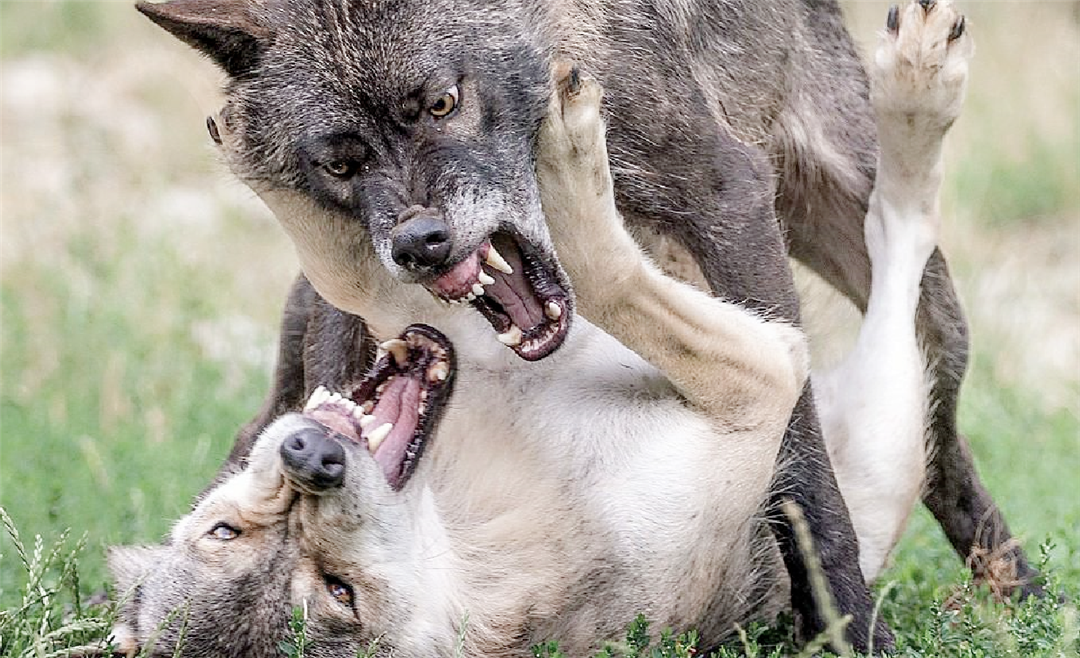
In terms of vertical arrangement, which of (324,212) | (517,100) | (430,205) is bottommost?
(324,212)

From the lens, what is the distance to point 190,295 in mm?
9016

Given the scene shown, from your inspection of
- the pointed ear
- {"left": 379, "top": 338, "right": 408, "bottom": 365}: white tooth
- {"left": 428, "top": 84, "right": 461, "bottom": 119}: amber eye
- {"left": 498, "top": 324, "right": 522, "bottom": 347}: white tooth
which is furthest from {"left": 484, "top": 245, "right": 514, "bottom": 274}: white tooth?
the pointed ear

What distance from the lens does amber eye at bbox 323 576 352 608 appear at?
4.52 metres

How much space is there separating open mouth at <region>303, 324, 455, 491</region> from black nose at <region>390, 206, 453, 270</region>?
1.82ft

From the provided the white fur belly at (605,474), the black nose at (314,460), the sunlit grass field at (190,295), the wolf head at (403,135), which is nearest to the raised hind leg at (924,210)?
Answer: the sunlit grass field at (190,295)

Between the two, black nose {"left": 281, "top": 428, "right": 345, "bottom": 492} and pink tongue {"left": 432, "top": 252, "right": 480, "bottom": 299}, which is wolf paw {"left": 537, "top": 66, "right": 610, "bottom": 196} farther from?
black nose {"left": 281, "top": 428, "right": 345, "bottom": 492}

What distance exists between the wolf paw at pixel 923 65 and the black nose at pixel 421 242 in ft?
5.98

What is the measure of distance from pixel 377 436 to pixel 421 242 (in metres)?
0.68

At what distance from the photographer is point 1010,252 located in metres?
10.2

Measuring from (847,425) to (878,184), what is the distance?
32.8 inches

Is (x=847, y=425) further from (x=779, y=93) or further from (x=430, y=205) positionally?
(x=430, y=205)

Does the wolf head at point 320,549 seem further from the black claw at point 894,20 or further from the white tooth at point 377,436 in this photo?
the black claw at point 894,20

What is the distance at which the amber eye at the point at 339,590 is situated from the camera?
14.8ft

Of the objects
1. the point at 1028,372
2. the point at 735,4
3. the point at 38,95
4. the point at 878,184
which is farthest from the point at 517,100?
the point at 38,95
